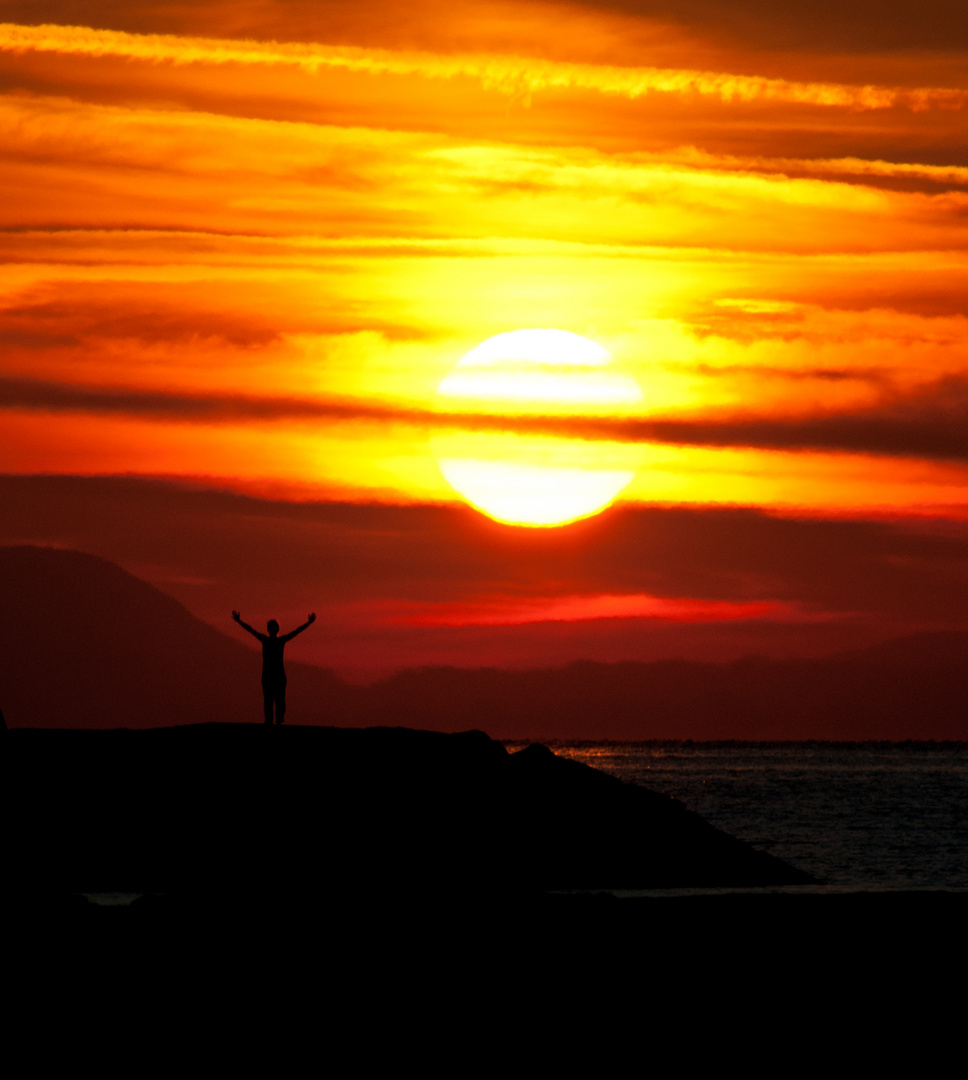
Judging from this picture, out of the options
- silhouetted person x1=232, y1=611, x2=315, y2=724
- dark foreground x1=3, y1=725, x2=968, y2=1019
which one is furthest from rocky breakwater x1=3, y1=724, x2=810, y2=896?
dark foreground x1=3, y1=725, x2=968, y2=1019

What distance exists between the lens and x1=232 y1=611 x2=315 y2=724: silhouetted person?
78.1 ft

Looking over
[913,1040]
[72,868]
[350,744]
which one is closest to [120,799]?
[72,868]

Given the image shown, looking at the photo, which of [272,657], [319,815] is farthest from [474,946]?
[272,657]

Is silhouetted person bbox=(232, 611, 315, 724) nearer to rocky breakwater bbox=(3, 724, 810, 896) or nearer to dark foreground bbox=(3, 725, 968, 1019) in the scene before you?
rocky breakwater bbox=(3, 724, 810, 896)

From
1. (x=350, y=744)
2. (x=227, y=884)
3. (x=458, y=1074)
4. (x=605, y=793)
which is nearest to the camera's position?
(x=458, y=1074)

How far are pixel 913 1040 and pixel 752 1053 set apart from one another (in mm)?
1372

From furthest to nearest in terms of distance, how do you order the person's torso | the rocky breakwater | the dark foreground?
the person's torso → the rocky breakwater → the dark foreground

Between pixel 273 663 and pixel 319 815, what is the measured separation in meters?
2.59

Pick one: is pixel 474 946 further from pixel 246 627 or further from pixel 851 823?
pixel 851 823

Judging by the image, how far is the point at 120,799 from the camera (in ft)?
79.6

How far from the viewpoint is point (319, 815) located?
23.2 meters

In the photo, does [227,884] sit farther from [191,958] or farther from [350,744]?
[350,744]

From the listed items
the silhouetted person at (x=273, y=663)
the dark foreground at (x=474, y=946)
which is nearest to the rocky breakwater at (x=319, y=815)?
the silhouetted person at (x=273, y=663)

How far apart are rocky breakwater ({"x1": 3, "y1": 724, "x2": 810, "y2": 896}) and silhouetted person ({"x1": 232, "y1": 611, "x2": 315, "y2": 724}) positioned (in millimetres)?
503
